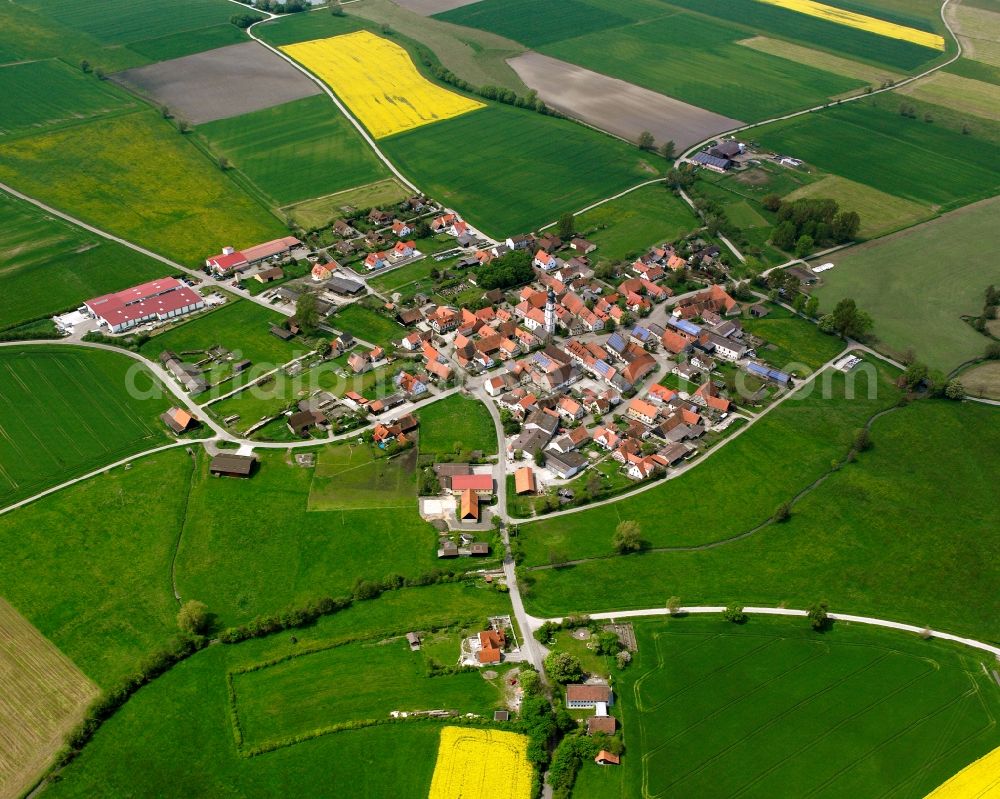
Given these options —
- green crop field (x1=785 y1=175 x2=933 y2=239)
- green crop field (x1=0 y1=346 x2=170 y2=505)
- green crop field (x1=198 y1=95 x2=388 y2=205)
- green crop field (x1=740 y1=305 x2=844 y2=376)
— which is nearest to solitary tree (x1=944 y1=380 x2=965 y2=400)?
green crop field (x1=740 y1=305 x2=844 y2=376)

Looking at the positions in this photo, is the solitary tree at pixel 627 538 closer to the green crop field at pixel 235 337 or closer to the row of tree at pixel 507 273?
the green crop field at pixel 235 337

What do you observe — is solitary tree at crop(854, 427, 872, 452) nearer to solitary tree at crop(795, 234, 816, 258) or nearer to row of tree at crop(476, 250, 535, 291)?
solitary tree at crop(795, 234, 816, 258)

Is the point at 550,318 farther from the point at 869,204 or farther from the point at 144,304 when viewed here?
the point at 869,204

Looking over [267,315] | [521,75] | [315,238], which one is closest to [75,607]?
[267,315]

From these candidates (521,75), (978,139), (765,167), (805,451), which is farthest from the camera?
(521,75)

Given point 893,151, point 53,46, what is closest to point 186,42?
point 53,46

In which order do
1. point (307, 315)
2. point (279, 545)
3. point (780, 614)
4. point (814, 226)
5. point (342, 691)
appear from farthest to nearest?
point (814, 226) < point (307, 315) < point (279, 545) < point (780, 614) < point (342, 691)

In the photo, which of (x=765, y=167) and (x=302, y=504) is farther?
(x=765, y=167)

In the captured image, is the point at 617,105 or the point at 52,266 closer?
the point at 52,266

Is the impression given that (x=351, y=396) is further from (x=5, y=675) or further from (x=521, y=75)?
(x=521, y=75)
